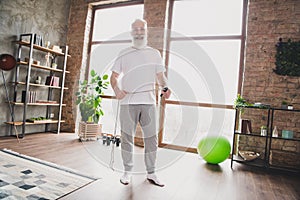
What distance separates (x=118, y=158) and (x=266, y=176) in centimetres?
181

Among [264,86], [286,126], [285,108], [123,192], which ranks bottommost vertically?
[123,192]

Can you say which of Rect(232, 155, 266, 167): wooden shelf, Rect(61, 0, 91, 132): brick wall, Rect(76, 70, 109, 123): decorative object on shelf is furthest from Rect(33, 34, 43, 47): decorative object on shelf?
Rect(232, 155, 266, 167): wooden shelf

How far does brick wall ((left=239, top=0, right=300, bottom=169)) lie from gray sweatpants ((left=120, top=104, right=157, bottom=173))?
1.80 meters

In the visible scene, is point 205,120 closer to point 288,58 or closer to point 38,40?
point 288,58

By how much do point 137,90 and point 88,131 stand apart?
211 cm

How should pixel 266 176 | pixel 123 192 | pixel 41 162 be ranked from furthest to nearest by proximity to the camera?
1. pixel 266 176
2. pixel 41 162
3. pixel 123 192

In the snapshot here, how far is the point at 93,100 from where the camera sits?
3.79m

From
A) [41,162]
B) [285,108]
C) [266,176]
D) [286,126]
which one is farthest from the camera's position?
[286,126]

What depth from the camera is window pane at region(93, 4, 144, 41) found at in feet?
13.1

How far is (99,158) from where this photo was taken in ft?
8.81

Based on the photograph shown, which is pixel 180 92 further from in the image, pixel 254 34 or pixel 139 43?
pixel 254 34

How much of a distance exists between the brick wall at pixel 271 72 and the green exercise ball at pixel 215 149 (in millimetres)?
596

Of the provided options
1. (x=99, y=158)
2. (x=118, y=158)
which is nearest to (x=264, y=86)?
(x=118, y=158)

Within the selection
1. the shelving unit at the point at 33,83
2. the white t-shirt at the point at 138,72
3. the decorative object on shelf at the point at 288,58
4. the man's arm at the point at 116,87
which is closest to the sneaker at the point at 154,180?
→ the white t-shirt at the point at 138,72
